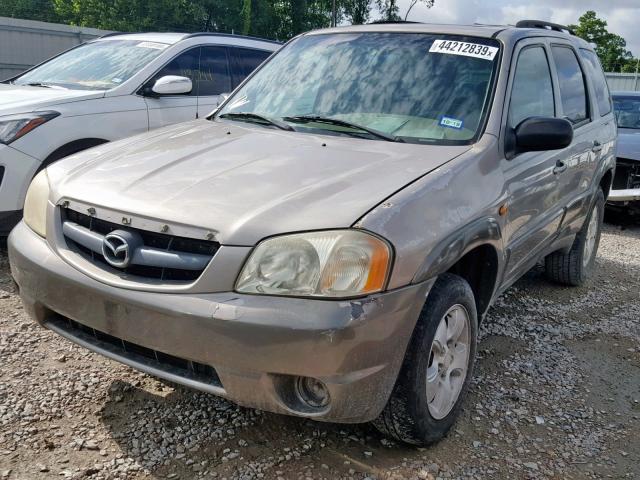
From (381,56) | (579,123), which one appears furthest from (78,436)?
(579,123)

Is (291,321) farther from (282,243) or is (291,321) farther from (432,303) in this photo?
(432,303)

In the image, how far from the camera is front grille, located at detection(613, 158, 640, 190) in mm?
7582

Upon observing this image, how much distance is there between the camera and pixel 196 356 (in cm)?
229

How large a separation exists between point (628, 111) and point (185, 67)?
620 centimetres

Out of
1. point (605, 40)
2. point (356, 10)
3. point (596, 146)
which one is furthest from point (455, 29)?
point (605, 40)

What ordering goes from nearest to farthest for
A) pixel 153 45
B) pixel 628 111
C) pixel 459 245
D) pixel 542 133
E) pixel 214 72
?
pixel 459 245 → pixel 542 133 → pixel 153 45 → pixel 214 72 → pixel 628 111

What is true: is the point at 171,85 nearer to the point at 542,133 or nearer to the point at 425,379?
the point at 542,133

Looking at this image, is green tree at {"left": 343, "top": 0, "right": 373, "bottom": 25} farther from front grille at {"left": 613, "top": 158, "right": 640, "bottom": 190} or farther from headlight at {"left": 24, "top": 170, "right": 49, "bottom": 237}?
headlight at {"left": 24, "top": 170, "right": 49, "bottom": 237}

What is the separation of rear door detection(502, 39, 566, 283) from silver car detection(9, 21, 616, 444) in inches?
0.7

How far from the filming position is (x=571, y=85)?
4.32 meters

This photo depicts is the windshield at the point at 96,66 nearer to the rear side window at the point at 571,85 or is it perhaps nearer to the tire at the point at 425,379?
the rear side window at the point at 571,85

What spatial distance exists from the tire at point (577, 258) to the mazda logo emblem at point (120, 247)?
11.8 ft

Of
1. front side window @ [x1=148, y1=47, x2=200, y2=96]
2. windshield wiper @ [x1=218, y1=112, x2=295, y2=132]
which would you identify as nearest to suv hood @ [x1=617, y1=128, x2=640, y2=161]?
front side window @ [x1=148, y1=47, x2=200, y2=96]

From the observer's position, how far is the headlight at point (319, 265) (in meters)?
2.22
